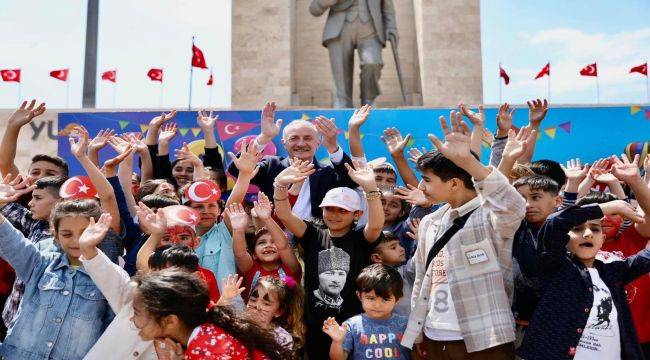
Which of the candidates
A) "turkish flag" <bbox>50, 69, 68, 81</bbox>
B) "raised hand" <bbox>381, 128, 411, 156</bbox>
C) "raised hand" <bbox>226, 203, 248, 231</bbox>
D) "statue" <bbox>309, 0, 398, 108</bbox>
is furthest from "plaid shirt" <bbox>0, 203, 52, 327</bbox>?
"turkish flag" <bbox>50, 69, 68, 81</bbox>

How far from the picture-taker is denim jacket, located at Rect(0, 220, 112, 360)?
2866mm

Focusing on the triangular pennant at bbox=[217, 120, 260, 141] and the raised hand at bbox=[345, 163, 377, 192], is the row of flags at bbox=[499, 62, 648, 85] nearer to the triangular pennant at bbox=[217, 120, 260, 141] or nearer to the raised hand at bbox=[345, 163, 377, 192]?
the triangular pennant at bbox=[217, 120, 260, 141]

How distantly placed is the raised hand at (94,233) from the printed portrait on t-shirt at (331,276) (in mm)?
1166

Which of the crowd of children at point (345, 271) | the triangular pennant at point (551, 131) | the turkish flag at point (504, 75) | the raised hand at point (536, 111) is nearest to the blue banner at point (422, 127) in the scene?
the triangular pennant at point (551, 131)

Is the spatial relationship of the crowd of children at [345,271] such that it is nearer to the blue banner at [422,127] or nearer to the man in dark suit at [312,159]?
the man in dark suit at [312,159]

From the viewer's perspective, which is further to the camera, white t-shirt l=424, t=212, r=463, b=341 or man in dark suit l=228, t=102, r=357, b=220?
→ man in dark suit l=228, t=102, r=357, b=220

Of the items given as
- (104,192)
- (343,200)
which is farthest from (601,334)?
(104,192)

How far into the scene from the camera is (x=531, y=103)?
164 inches

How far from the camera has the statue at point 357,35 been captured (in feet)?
30.4

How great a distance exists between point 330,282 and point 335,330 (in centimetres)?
41

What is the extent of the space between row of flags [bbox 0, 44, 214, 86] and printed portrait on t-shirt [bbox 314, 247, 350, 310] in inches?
293

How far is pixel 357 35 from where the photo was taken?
9375 millimetres

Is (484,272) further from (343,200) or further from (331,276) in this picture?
(343,200)

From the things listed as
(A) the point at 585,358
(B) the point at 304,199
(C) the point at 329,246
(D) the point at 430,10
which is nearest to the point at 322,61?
(D) the point at 430,10
